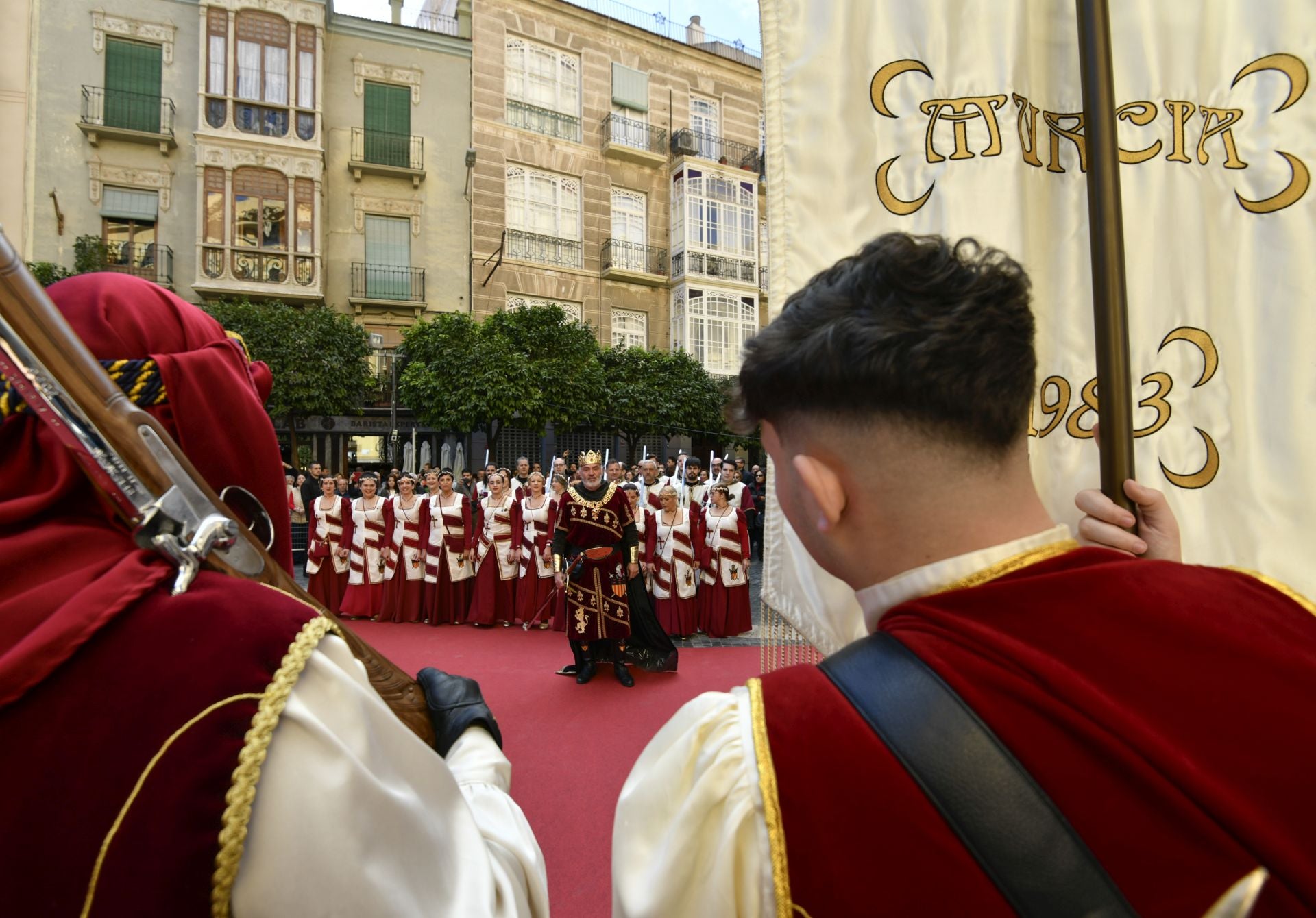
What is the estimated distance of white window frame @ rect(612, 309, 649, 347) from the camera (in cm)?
2247

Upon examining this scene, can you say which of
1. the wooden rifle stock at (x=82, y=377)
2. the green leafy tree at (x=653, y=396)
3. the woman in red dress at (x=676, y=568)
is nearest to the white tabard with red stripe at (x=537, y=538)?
the woman in red dress at (x=676, y=568)

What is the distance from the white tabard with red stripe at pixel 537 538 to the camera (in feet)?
27.5

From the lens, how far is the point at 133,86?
60.8ft

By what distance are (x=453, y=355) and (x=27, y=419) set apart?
16.1m

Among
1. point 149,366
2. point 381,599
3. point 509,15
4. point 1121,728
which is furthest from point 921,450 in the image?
point 509,15

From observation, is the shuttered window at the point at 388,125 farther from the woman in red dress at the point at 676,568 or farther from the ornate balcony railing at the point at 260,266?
the woman in red dress at the point at 676,568

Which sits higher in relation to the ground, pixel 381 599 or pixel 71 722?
pixel 71 722

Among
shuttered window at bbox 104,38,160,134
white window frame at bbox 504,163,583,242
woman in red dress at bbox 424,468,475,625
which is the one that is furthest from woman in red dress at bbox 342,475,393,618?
shuttered window at bbox 104,38,160,134

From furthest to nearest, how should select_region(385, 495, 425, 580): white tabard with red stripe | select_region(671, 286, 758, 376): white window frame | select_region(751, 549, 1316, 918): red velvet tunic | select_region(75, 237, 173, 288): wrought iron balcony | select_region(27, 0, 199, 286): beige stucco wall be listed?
1. select_region(671, 286, 758, 376): white window frame
2. select_region(75, 237, 173, 288): wrought iron balcony
3. select_region(27, 0, 199, 286): beige stucco wall
4. select_region(385, 495, 425, 580): white tabard with red stripe
5. select_region(751, 549, 1316, 918): red velvet tunic

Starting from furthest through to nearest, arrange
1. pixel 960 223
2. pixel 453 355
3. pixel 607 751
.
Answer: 1. pixel 453 355
2. pixel 607 751
3. pixel 960 223

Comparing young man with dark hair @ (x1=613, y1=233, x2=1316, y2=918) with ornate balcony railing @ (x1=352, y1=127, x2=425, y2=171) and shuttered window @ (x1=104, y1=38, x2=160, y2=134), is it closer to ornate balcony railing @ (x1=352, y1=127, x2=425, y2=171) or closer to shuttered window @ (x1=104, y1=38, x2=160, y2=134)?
ornate balcony railing @ (x1=352, y1=127, x2=425, y2=171)

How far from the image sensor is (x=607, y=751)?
4.75m

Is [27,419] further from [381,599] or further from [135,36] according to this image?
[135,36]

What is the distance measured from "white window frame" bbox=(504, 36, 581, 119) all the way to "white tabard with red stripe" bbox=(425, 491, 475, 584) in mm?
16643
